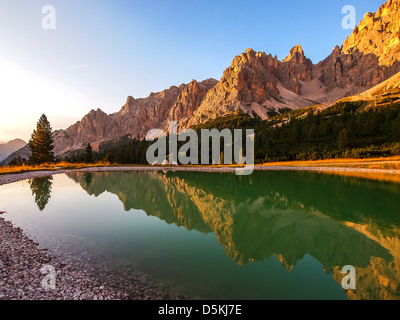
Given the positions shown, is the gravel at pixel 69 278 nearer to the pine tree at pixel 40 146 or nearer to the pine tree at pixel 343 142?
the pine tree at pixel 40 146

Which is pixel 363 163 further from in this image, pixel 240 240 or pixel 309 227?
pixel 240 240

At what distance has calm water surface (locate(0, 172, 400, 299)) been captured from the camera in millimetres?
6570

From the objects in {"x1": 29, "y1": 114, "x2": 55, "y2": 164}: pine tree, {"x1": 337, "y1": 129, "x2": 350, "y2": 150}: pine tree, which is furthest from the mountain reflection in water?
{"x1": 337, "y1": 129, "x2": 350, "y2": 150}: pine tree

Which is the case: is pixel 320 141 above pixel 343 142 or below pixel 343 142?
above

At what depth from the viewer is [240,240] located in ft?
33.8

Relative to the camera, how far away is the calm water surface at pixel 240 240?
6.57 meters

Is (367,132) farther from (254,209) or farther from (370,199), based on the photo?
(254,209)

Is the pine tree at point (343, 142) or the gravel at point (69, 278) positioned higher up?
the pine tree at point (343, 142)

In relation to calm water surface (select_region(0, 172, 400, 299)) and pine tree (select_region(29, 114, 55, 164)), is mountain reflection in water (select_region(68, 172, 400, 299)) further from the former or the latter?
pine tree (select_region(29, 114, 55, 164))

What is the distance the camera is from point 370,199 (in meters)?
18.7

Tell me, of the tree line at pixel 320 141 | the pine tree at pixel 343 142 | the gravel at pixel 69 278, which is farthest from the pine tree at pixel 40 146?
the pine tree at pixel 343 142

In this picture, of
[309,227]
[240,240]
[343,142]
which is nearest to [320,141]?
[343,142]

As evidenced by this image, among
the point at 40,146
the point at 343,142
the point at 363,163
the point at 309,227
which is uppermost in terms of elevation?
the point at 343,142
